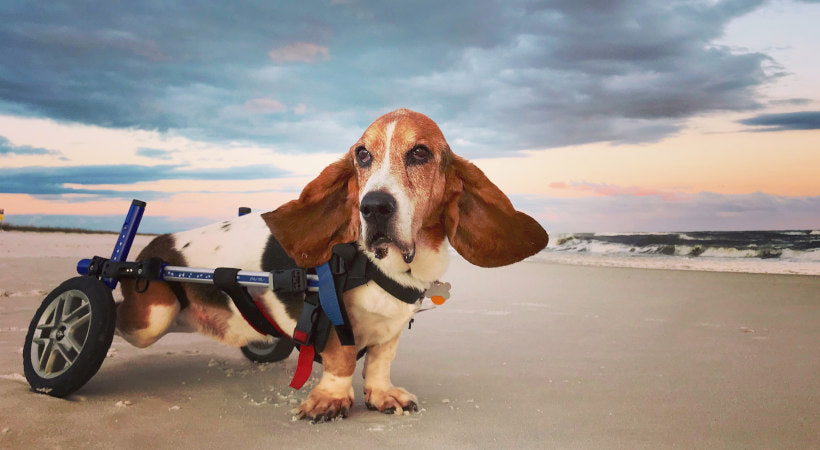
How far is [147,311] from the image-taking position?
11.0 feet

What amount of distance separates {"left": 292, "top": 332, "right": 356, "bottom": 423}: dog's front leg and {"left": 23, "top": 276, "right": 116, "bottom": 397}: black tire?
3.57ft

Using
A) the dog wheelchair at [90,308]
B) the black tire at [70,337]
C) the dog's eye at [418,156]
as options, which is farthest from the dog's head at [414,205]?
the black tire at [70,337]

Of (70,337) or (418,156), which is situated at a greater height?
(418,156)

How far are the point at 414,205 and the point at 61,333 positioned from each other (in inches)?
85.1

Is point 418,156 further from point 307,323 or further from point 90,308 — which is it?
point 90,308

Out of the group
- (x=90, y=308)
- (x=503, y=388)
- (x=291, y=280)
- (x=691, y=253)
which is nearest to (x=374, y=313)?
(x=291, y=280)

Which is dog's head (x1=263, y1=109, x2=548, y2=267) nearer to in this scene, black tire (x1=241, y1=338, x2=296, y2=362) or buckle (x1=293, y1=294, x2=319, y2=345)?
buckle (x1=293, y1=294, x2=319, y2=345)

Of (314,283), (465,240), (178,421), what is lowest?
(178,421)

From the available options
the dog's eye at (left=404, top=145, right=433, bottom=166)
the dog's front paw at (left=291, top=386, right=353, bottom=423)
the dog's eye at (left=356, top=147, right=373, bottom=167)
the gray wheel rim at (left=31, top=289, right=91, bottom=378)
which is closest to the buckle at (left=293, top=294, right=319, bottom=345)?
the dog's front paw at (left=291, top=386, right=353, bottom=423)

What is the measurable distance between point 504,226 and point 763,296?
6264 mm

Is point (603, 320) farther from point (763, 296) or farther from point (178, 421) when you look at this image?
point (178, 421)

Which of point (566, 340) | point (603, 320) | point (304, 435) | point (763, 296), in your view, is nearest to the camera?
point (304, 435)

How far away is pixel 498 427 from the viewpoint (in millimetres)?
2900

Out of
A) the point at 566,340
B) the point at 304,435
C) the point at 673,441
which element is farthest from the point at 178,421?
the point at 566,340
